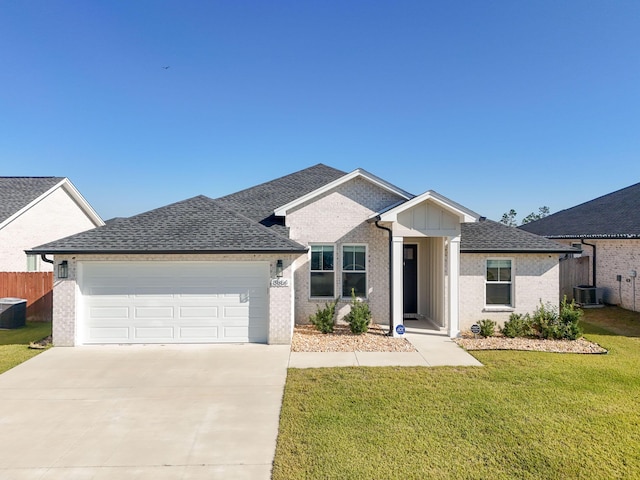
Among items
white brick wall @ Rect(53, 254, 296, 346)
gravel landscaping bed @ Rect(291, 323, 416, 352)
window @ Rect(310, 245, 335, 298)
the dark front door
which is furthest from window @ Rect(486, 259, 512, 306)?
white brick wall @ Rect(53, 254, 296, 346)

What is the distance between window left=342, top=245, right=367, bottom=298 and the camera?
39.5 feet

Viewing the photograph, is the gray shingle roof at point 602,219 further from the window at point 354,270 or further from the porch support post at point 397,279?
the window at point 354,270

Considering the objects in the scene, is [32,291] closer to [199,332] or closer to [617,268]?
[199,332]

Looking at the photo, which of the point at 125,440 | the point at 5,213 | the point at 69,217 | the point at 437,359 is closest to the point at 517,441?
the point at 437,359

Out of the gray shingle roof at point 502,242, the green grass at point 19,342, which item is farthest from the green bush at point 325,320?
the green grass at point 19,342

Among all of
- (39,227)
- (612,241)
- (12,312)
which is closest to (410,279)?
(612,241)

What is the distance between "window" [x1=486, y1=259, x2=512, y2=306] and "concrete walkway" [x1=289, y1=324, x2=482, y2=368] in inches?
118

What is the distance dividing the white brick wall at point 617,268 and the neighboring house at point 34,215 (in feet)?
78.6

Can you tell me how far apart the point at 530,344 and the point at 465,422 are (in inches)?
226

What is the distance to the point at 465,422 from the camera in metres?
5.34

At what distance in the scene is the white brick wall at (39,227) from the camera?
15.0m

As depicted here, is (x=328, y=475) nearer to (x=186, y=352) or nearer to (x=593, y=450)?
(x=593, y=450)

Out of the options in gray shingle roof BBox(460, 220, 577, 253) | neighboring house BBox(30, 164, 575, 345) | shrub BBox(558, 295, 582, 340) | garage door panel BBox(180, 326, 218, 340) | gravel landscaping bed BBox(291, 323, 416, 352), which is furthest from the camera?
gray shingle roof BBox(460, 220, 577, 253)

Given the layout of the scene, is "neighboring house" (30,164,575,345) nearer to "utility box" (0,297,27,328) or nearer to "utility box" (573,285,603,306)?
"utility box" (0,297,27,328)
